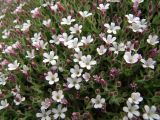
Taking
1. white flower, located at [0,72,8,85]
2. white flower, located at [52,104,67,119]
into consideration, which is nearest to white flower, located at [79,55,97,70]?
white flower, located at [52,104,67,119]

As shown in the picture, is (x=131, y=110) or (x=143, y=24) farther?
(x=143, y=24)

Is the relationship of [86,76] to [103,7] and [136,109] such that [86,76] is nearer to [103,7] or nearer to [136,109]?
[136,109]

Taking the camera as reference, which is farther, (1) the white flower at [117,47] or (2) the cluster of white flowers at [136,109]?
(1) the white flower at [117,47]

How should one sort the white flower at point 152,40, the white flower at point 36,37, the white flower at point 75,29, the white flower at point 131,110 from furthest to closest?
1. the white flower at point 36,37
2. the white flower at point 75,29
3. the white flower at point 152,40
4. the white flower at point 131,110

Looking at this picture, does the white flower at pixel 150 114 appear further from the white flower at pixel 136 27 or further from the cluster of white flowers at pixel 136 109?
the white flower at pixel 136 27

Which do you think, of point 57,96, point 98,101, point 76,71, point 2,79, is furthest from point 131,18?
point 2,79

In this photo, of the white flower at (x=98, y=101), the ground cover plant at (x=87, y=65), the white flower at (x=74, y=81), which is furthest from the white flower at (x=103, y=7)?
the white flower at (x=98, y=101)

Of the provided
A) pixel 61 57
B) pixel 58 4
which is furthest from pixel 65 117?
pixel 58 4

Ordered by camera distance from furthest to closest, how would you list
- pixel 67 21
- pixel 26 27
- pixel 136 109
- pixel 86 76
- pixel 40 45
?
pixel 26 27 → pixel 67 21 → pixel 40 45 → pixel 86 76 → pixel 136 109
